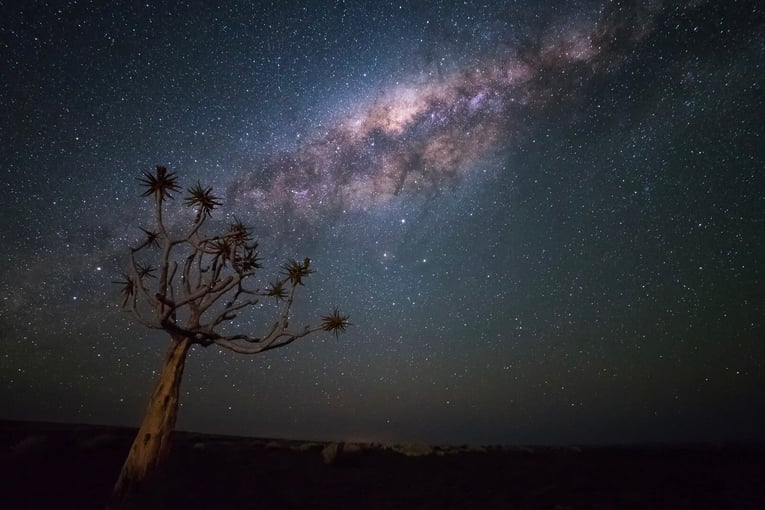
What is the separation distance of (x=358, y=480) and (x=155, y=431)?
664 cm

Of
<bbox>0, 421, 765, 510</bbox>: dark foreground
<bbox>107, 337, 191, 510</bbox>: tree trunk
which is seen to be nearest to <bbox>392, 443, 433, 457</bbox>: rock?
<bbox>0, 421, 765, 510</bbox>: dark foreground

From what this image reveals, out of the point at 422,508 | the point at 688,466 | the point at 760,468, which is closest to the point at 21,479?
the point at 422,508

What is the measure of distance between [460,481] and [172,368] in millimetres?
9627

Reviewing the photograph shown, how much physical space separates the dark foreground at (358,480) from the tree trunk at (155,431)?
54 centimetres

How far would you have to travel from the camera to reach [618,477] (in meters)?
14.4

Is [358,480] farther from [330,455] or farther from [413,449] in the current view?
[413,449]

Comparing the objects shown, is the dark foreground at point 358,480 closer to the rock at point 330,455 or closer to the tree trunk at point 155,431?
the rock at point 330,455

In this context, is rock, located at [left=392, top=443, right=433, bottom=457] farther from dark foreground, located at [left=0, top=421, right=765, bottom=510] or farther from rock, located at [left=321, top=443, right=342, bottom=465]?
rock, located at [left=321, top=443, right=342, bottom=465]

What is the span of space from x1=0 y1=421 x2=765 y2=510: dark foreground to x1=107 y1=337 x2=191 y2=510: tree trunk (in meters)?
0.54

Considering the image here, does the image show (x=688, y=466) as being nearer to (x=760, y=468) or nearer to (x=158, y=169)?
(x=760, y=468)

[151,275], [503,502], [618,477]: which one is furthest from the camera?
[618,477]

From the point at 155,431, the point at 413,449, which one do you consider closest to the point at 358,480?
the point at 155,431

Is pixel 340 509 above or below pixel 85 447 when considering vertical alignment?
below

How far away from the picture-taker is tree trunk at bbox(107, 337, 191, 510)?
32.9 ft
